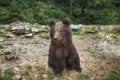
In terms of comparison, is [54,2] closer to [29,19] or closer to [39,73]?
[29,19]

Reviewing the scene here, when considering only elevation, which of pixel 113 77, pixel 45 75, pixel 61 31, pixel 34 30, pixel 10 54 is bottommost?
pixel 113 77

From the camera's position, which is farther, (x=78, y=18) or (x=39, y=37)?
(x=78, y=18)

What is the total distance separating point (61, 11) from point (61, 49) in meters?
7.59

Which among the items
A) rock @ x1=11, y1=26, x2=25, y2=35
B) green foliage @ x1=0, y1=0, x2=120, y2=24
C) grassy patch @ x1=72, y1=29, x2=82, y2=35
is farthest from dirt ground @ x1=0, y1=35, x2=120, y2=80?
green foliage @ x1=0, y1=0, x2=120, y2=24

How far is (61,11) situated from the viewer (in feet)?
51.7

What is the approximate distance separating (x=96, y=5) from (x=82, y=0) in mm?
937

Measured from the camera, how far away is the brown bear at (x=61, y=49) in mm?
8070

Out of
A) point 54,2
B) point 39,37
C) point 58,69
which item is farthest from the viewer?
point 54,2

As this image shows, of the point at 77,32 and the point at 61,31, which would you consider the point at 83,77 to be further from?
the point at 77,32

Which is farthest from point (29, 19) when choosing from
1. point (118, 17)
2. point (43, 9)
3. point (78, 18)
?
point (118, 17)

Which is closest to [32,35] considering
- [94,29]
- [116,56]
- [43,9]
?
[94,29]

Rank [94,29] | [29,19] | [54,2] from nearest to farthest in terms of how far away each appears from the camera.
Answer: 1. [94,29]
2. [29,19]
3. [54,2]

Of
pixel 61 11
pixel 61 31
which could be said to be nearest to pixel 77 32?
pixel 61 31

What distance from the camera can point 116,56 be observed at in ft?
32.4
